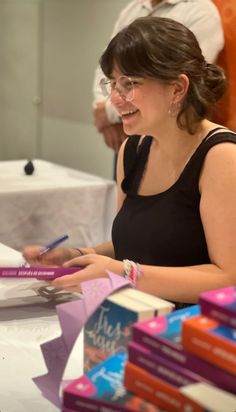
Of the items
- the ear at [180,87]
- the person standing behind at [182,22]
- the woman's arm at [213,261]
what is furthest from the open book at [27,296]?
the person standing behind at [182,22]

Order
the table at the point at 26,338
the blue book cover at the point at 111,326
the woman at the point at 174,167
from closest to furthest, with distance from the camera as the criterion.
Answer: the blue book cover at the point at 111,326, the table at the point at 26,338, the woman at the point at 174,167

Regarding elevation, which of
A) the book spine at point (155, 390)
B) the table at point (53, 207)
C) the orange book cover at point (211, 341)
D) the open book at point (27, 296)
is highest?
the orange book cover at point (211, 341)

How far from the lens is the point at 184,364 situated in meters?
0.69

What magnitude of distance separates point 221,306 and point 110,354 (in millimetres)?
188

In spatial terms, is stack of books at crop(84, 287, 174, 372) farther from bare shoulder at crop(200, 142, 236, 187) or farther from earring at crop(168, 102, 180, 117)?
earring at crop(168, 102, 180, 117)

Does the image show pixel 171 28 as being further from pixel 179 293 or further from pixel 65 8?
pixel 65 8

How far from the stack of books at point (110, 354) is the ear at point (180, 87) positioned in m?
0.68

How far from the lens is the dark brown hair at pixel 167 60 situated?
1.38m

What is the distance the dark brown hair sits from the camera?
138 cm

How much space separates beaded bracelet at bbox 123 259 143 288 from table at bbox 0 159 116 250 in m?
1.39

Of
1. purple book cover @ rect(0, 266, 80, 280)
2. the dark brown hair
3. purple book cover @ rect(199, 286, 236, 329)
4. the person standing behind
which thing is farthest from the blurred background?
purple book cover @ rect(199, 286, 236, 329)

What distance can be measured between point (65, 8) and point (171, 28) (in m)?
3.27

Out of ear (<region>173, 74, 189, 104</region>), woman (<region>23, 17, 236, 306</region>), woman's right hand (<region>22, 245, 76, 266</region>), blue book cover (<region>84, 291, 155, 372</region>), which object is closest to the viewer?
blue book cover (<region>84, 291, 155, 372</region>)

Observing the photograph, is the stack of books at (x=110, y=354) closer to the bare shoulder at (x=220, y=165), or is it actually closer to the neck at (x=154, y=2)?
the bare shoulder at (x=220, y=165)
